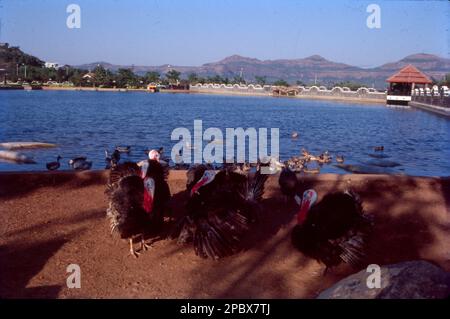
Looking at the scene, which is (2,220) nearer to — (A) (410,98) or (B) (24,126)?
(B) (24,126)

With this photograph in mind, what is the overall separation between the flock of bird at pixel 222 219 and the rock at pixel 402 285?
941 mm

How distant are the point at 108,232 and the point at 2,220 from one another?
5.04ft

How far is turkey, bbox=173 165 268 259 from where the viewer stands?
205 inches

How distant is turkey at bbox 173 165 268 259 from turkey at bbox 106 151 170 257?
375 millimetres

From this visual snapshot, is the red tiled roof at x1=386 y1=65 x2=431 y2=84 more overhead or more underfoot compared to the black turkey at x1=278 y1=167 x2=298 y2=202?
more overhead

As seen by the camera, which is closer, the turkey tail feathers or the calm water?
the turkey tail feathers

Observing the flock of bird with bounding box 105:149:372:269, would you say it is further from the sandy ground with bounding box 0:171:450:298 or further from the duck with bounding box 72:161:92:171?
the duck with bounding box 72:161:92:171

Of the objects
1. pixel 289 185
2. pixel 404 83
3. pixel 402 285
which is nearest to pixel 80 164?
pixel 289 185

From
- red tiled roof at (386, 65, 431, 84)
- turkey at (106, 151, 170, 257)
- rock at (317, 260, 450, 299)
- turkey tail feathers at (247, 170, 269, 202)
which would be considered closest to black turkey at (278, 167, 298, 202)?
turkey tail feathers at (247, 170, 269, 202)

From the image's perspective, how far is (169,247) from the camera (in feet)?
18.5

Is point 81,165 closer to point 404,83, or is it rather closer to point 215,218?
point 215,218
